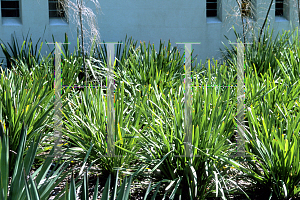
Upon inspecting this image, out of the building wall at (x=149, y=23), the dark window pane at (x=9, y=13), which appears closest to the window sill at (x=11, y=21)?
the building wall at (x=149, y=23)

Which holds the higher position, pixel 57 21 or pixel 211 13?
pixel 211 13

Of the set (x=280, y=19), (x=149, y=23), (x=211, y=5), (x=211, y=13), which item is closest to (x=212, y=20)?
(x=211, y=13)

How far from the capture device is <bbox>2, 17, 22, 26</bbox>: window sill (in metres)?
7.75

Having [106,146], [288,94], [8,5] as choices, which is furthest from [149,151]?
[8,5]

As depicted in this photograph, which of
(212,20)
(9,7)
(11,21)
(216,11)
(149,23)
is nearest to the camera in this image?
(11,21)

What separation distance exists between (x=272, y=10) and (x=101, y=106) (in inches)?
286

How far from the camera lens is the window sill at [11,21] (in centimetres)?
775

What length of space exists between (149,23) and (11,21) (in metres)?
3.15

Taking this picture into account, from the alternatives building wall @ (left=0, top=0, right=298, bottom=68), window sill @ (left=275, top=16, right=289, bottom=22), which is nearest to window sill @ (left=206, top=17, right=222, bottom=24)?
building wall @ (left=0, top=0, right=298, bottom=68)

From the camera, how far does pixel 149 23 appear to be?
27.1 ft

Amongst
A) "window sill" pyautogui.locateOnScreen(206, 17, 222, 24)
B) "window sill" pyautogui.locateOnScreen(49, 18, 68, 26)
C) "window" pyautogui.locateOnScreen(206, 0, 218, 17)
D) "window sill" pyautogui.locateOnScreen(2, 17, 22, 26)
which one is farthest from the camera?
"window" pyautogui.locateOnScreen(206, 0, 218, 17)

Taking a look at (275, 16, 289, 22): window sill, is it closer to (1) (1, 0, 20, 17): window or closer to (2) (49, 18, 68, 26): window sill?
(2) (49, 18, 68, 26): window sill

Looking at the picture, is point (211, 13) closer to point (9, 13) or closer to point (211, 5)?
point (211, 5)

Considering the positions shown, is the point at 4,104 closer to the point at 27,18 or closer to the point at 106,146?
the point at 106,146
